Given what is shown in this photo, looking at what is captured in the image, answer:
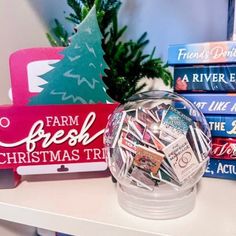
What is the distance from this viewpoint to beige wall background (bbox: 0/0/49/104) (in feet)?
2.04

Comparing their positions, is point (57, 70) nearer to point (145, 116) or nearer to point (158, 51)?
point (145, 116)

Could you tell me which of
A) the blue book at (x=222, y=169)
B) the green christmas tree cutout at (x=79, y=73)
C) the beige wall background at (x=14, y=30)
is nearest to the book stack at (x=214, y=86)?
the blue book at (x=222, y=169)

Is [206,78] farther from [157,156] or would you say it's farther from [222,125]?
[157,156]

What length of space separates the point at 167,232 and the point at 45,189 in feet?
0.79

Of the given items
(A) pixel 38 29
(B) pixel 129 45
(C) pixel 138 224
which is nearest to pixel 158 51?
(B) pixel 129 45

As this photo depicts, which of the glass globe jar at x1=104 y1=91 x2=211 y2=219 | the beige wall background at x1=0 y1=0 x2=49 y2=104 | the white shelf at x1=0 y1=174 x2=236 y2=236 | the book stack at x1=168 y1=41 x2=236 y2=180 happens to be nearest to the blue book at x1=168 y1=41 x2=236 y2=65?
the book stack at x1=168 y1=41 x2=236 y2=180

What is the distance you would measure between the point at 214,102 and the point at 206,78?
1.8 inches

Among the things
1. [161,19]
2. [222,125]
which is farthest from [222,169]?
[161,19]

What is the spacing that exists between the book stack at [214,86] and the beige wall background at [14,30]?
34cm

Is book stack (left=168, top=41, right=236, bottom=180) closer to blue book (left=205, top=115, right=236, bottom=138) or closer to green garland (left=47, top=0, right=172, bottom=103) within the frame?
blue book (left=205, top=115, right=236, bottom=138)

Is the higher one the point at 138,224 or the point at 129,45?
the point at 129,45

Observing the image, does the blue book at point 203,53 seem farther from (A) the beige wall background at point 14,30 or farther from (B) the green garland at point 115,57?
(A) the beige wall background at point 14,30

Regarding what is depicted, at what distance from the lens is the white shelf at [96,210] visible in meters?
0.43

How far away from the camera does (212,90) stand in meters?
0.54
